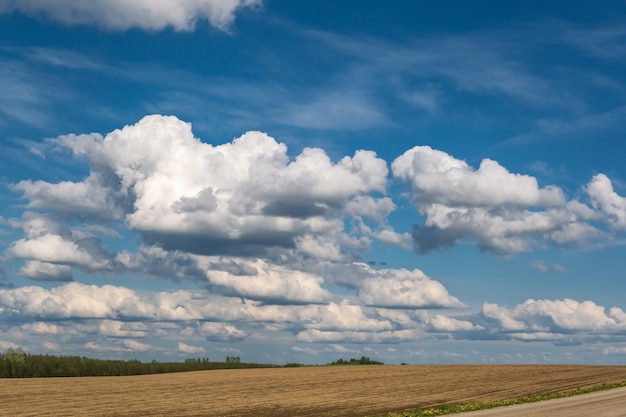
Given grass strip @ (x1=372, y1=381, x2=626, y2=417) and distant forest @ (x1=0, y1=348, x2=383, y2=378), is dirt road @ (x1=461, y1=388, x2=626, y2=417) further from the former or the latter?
distant forest @ (x1=0, y1=348, x2=383, y2=378)

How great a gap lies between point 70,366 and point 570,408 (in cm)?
11021

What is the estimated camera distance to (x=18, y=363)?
129500 millimetres

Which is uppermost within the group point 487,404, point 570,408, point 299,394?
point 299,394

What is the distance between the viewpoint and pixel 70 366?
5399 inches

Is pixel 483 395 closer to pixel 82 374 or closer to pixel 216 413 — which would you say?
pixel 216 413

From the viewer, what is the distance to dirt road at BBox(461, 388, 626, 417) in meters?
43.5

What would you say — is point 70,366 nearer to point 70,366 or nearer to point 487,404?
point 70,366

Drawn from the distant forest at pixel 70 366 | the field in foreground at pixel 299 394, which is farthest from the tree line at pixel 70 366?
the field in foreground at pixel 299 394

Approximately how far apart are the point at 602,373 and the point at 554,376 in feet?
22.9

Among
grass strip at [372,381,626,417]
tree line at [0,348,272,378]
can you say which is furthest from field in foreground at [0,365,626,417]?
tree line at [0,348,272,378]

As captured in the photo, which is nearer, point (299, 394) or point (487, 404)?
point (487, 404)

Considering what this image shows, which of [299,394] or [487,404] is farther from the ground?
[299,394]

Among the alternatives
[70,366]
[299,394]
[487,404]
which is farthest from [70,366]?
[487,404]

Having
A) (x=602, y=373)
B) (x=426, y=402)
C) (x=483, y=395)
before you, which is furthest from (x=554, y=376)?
(x=426, y=402)
